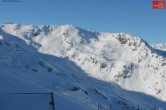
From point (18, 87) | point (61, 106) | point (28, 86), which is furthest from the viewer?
point (28, 86)

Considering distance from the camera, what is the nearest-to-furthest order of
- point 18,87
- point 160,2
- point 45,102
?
point 45,102 < point 160,2 < point 18,87

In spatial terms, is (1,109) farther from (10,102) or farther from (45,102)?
(45,102)

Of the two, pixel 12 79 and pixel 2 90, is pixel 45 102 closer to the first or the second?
pixel 2 90

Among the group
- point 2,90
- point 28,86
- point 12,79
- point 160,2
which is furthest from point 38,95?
point 28,86

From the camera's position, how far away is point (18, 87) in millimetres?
79625

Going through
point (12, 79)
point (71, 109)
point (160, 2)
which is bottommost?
point (71, 109)

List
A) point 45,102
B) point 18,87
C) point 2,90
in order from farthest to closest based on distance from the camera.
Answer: point 18,87 < point 2,90 < point 45,102

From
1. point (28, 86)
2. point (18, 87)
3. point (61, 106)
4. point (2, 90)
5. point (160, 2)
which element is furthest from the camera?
point (28, 86)

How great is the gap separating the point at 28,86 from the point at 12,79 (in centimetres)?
665

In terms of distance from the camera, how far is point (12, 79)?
265 ft

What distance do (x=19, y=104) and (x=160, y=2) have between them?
868 inches

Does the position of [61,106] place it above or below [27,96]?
below

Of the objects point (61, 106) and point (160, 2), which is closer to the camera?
point (160, 2)

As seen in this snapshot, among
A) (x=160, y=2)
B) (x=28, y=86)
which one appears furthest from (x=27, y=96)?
(x=28, y=86)
